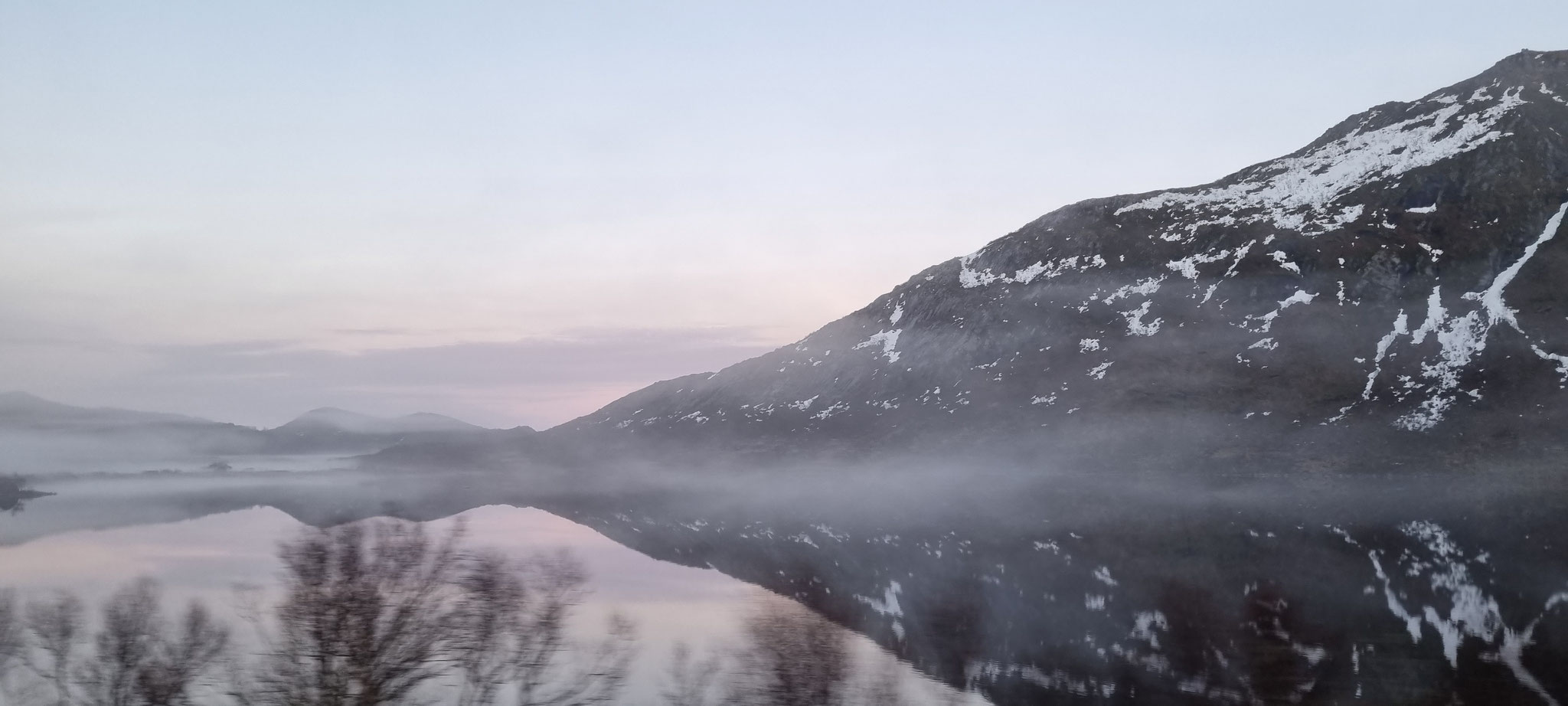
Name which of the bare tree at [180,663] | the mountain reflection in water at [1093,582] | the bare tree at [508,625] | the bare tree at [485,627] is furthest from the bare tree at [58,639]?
the mountain reflection in water at [1093,582]

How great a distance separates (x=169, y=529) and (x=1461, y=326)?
173468 millimetres

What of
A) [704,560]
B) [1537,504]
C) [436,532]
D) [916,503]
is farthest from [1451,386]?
[436,532]

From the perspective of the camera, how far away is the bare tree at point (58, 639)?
771 inches

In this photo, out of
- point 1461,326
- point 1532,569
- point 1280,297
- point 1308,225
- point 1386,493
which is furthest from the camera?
point 1308,225

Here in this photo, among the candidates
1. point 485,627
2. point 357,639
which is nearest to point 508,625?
point 485,627

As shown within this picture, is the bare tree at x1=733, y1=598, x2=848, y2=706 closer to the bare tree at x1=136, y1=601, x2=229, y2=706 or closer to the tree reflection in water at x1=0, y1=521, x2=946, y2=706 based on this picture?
the tree reflection in water at x1=0, y1=521, x2=946, y2=706

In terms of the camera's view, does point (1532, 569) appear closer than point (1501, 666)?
No

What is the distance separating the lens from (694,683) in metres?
25.1

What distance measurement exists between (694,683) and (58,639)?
13899mm

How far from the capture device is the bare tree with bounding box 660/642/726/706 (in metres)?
23.1

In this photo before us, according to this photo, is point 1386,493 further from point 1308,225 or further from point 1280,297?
point 1308,225

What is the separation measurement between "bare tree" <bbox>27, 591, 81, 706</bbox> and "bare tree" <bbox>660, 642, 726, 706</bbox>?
40.3ft

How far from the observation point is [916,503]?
135500 millimetres

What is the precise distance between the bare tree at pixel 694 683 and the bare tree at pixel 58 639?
40.3 feet
